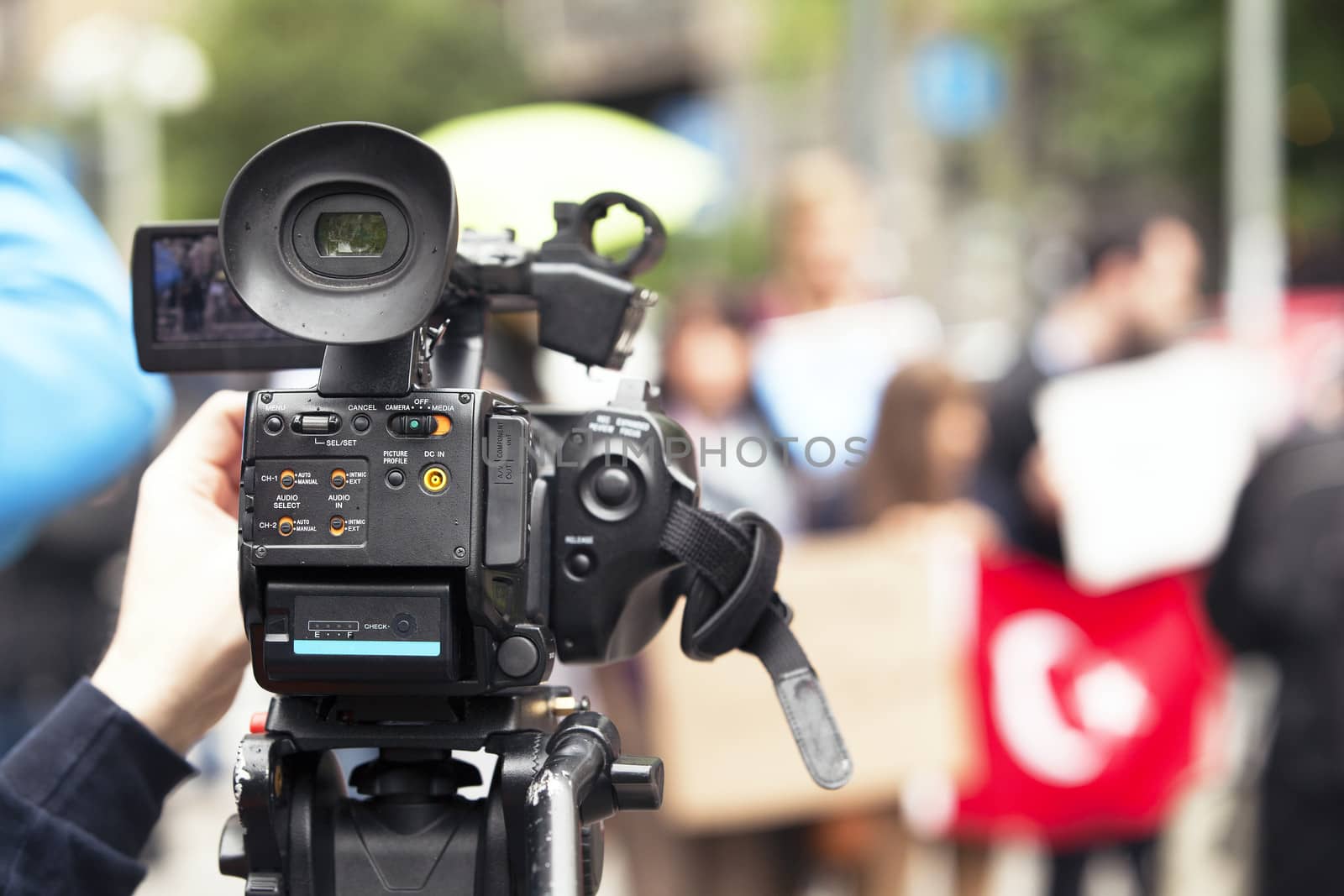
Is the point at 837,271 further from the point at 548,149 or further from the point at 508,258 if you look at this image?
the point at 508,258

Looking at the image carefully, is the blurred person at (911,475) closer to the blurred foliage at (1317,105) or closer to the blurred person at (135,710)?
the blurred person at (135,710)

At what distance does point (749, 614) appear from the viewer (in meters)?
1.44

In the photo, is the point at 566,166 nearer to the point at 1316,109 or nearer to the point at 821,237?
the point at 821,237

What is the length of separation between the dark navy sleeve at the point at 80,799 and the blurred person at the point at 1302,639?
10.3 ft

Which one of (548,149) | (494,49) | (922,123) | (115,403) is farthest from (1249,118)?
(494,49)

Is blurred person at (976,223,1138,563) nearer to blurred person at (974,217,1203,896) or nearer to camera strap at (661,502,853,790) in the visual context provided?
blurred person at (974,217,1203,896)

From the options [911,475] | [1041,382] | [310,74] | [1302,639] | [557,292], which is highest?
[310,74]

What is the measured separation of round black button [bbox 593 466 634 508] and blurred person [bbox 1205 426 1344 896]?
290 cm

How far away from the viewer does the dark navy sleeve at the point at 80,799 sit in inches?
56.4

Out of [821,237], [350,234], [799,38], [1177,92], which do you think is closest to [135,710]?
[350,234]

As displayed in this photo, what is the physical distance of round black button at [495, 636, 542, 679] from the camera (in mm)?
1310

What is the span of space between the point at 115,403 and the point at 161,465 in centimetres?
56

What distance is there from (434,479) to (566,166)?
446 centimetres

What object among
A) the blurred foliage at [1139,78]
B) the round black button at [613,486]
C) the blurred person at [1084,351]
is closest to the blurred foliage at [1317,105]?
the blurred foliage at [1139,78]
